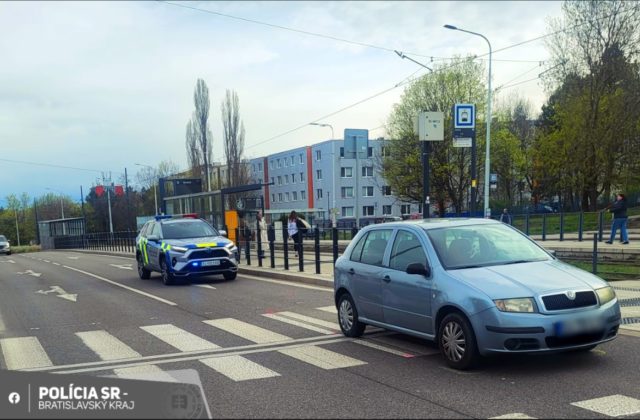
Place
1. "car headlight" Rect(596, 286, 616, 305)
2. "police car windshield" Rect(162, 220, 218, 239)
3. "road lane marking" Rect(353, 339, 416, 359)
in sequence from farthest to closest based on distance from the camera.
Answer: "police car windshield" Rect(162, 220, 218, 239), "road lane marking" Rect(353, 339, 416, 359), "car headlight" Rect(596, 286, 616, 305)

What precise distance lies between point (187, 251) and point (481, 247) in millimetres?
9711

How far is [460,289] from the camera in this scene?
18.6 ft

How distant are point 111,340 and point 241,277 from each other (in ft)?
28.3

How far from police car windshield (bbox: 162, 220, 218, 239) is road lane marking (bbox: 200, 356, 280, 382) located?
936 cm

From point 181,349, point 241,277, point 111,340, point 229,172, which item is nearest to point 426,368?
point 181,349

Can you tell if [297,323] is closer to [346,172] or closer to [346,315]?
[346,315]

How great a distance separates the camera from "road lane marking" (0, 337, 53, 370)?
651 centimetres

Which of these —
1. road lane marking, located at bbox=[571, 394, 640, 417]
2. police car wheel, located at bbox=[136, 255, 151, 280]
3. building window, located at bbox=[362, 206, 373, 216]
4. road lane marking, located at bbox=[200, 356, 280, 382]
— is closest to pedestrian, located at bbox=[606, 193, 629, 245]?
police car wheel, located at bbox=[136, 255, 151, 280]

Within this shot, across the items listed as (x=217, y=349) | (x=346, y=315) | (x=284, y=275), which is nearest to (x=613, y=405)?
(x=346, y=315)

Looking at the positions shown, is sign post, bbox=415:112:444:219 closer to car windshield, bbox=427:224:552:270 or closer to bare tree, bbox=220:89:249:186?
car windshield, bbox=427:224:552:270

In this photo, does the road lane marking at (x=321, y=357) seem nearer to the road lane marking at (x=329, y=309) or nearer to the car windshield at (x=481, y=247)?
the car windshield at (x=481, y=247)

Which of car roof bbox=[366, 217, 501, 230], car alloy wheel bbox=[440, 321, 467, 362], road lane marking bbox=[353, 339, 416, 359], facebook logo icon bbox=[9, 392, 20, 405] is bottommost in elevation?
road lane marking bbox=[353, 339, 416, 359]

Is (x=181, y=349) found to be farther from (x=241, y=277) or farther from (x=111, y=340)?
(x=241, y=277)

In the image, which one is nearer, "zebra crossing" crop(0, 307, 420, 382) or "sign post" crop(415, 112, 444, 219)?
"zebra crossing" crop(0, 307, 420, 382)
